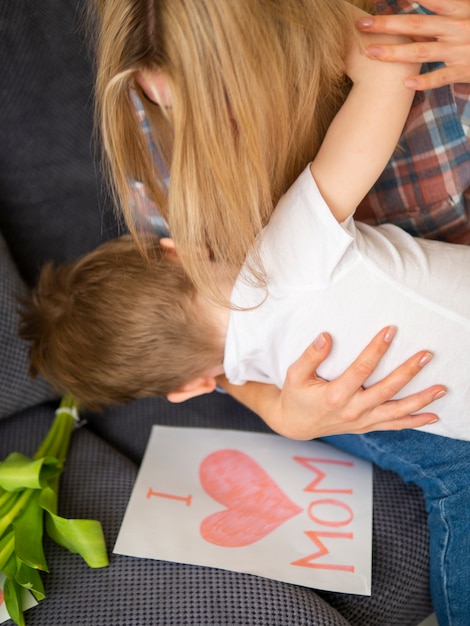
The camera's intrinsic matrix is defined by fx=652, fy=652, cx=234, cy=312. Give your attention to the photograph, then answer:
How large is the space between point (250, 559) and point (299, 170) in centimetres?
58

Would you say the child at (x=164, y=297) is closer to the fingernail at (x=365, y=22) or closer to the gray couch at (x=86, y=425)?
the fingernail at (x=365, y=22)

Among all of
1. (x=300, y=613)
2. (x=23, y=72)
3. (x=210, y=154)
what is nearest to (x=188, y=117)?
(x=210, y=154)

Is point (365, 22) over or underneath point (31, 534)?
over

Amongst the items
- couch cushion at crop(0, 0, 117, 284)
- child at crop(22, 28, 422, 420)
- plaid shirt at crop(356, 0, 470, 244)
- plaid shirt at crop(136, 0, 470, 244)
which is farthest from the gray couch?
plaid shirt at crop(356, 0, 470, 244)

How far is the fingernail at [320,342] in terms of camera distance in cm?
90

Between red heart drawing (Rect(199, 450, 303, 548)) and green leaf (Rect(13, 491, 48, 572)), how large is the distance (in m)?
0.24

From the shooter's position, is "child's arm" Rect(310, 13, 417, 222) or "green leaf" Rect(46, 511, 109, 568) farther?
"green leaf" Rect(46, 511, 109, 568)

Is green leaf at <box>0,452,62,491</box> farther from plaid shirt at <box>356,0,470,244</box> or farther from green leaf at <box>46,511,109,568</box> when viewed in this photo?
plaid shirt at <box>356,0,470,244</box>

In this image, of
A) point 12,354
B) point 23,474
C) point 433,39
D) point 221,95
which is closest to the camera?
point 221,95

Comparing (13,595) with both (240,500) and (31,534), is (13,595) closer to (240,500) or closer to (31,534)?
(31,534)

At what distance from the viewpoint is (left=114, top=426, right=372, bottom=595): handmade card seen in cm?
97

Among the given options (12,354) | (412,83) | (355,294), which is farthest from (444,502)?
(12,354)

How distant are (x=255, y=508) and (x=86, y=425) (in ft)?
1.27

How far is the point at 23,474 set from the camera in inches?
39.2
